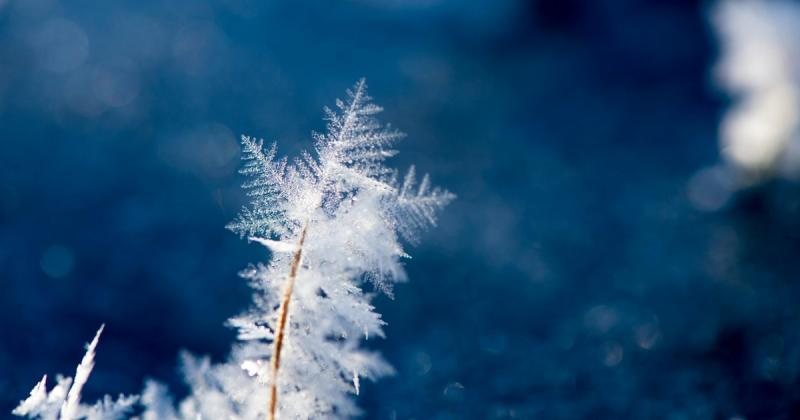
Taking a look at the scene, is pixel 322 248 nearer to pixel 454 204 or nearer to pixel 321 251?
pixel 321 251

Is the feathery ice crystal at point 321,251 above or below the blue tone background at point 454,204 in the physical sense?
below

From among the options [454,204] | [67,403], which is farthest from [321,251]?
[454,204]

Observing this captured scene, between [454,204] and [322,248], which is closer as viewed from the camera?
[322,248]

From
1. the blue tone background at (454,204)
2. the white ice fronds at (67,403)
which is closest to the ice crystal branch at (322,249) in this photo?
the white ice fronds at (67,403)

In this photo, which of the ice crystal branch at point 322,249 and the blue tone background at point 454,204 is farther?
the blue tone background at point 454,204

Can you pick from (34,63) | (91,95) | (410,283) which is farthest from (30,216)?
(410,283)

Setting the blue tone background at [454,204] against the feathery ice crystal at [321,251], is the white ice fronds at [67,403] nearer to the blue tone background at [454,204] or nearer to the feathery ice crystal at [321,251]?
the feathery ice crystal at [321,251]

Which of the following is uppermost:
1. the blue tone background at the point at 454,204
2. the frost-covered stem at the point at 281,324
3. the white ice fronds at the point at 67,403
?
the blue tone background at the point at 454,204
